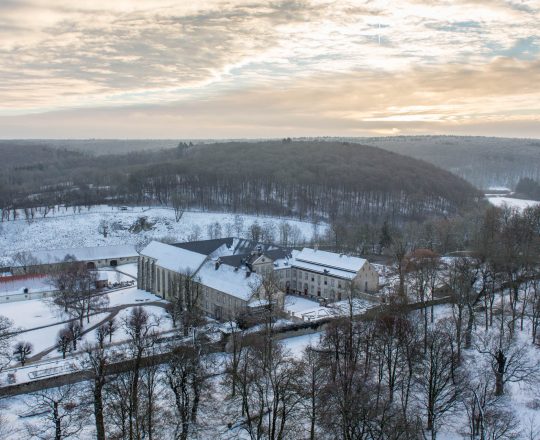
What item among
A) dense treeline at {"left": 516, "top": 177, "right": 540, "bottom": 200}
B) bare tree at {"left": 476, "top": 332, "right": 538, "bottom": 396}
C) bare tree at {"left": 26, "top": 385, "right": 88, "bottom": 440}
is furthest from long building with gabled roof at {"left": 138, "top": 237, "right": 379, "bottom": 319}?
dense treeline at {"left": 516, "top": 177, "right": 540, "bottom": 200}

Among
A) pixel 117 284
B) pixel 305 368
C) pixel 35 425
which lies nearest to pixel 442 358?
pixel 305 368

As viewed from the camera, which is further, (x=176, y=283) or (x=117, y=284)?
(x=117, y=284)

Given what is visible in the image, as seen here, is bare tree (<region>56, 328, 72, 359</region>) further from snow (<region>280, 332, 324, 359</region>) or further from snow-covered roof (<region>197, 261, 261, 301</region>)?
snow (<region>280, 332, 324, 359</region>)

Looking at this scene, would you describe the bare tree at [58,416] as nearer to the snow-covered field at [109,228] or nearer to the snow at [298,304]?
the snow at [298,304]

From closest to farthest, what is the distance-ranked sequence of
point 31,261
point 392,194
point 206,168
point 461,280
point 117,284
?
point 461,280, point 117,284, point 31,261, point 392,194, point 206,168

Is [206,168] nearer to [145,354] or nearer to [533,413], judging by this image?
[145,354]

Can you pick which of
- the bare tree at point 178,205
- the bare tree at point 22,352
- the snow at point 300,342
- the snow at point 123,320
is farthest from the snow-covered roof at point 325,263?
the bare tree at point 178,205
